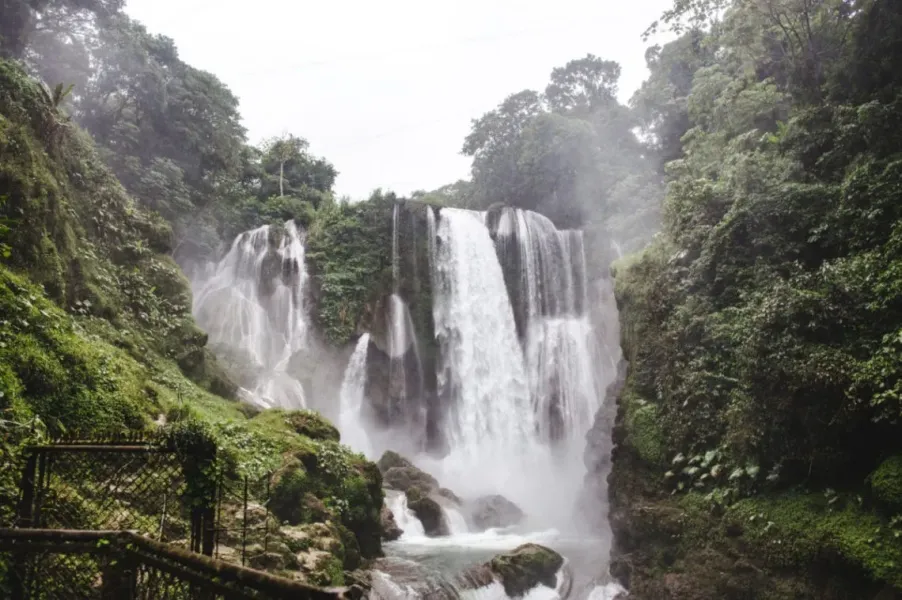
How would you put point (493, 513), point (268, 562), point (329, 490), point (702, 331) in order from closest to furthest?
point (268, 562), point (329, 490), point (702, 331), point (493, 513)

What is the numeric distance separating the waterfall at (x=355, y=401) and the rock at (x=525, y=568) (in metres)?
12.2

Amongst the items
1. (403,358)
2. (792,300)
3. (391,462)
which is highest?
(403,358)

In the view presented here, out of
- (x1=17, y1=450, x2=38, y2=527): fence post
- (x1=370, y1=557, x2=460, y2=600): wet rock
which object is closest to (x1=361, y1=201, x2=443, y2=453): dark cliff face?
(x1=370, y1=557, x2=460, y2=600): wet rock

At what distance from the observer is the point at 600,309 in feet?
92.9

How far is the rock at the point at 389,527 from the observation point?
14.6 m

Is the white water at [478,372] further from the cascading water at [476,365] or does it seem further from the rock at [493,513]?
the rock at [493,513]

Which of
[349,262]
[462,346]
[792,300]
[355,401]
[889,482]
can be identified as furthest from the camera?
[349,262]

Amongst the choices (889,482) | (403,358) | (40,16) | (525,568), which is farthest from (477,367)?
(40,16)

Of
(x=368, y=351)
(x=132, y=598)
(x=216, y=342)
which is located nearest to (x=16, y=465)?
(x=132, y=598)

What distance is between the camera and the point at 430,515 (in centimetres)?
1658

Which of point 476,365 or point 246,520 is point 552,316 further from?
point 246,520

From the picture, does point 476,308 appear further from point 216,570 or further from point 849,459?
point 216,570

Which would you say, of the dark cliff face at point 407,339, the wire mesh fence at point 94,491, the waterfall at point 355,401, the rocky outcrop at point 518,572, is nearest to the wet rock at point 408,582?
the rocky outcrop at point 518,572

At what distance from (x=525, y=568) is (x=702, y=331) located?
243 inches
